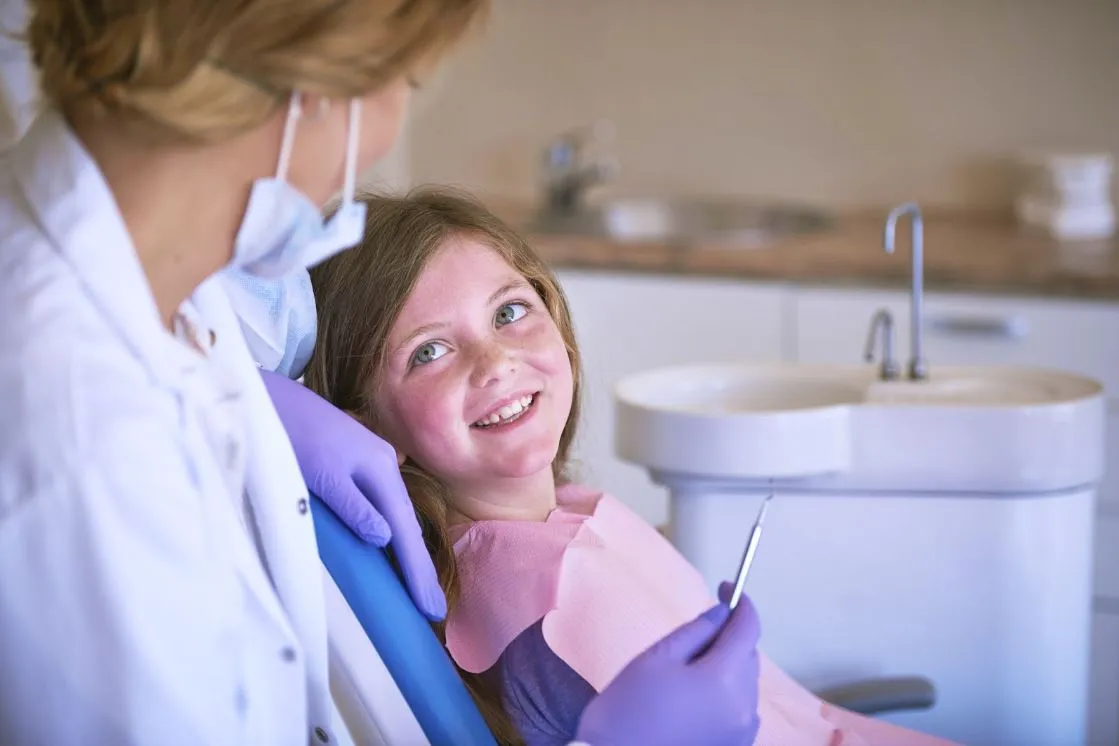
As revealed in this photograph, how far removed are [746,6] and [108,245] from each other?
2.41m

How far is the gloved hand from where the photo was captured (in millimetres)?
1165

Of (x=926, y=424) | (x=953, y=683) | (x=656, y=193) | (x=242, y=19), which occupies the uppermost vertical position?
(x=242, y=19)

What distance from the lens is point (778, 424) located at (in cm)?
159

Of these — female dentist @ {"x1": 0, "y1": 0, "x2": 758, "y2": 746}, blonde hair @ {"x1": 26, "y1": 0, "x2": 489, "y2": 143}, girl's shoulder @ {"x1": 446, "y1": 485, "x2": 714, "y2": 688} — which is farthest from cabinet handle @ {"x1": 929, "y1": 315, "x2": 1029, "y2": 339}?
blonde hair @ {"x1": 26, "y1": 0, "x2": 489, "y2": 143}

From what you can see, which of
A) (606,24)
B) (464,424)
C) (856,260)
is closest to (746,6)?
(606,24)

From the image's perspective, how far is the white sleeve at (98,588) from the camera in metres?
0.86

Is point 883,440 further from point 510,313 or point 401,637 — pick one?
point 401,637

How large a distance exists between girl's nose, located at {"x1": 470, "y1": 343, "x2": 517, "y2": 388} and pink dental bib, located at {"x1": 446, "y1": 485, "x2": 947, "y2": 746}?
0.47 feet

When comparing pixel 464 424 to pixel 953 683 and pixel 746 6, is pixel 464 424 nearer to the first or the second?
pixel 953 683

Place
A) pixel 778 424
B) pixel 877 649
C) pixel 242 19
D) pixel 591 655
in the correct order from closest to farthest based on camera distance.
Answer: pixel 242 19 → pixel 591 655 → pixel 778 424 → pixel 877 649

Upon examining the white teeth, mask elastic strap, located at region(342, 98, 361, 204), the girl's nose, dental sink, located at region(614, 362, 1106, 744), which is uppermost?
mask elastic strap, located at region(342, 98, 361, 204)

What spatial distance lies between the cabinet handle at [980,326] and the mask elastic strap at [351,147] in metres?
1.74

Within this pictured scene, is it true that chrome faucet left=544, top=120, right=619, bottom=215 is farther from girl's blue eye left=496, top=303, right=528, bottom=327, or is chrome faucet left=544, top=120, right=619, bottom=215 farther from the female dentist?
the female dentist

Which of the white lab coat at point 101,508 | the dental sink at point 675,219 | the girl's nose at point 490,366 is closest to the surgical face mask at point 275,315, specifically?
the girl's nose at point 490,366
